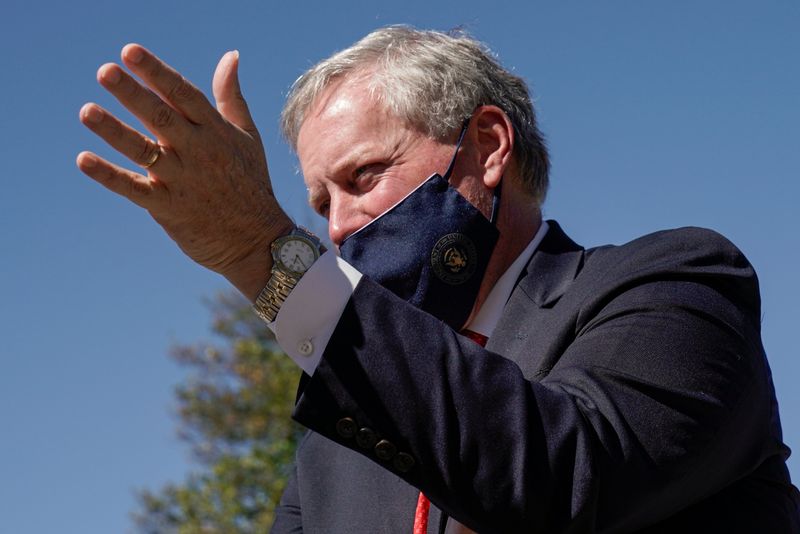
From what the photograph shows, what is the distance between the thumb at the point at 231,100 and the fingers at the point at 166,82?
15 cm

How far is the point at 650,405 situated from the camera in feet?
8.04

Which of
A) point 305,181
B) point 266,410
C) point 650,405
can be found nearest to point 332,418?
point 650,405

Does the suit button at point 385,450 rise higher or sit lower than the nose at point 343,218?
→ lower

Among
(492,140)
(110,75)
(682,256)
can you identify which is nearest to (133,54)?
(110,75)

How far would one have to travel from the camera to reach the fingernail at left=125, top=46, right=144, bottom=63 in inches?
82.4

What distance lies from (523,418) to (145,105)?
879mm

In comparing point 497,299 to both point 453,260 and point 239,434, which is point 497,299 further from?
point 239,434

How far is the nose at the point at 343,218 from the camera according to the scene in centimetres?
352

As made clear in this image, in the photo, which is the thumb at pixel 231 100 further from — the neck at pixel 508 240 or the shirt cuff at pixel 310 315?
the neck at pixel 508 240

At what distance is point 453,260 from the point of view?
3393mm

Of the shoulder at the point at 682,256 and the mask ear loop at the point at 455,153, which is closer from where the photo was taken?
the shoulder at the point at 682,256

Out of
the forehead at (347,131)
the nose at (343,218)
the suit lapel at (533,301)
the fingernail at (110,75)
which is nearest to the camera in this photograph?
the fingernail at (110,75)

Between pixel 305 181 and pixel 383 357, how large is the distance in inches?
63.9

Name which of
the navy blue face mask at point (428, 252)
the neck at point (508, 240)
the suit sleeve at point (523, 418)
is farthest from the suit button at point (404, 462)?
the neck at point (508, 240)
